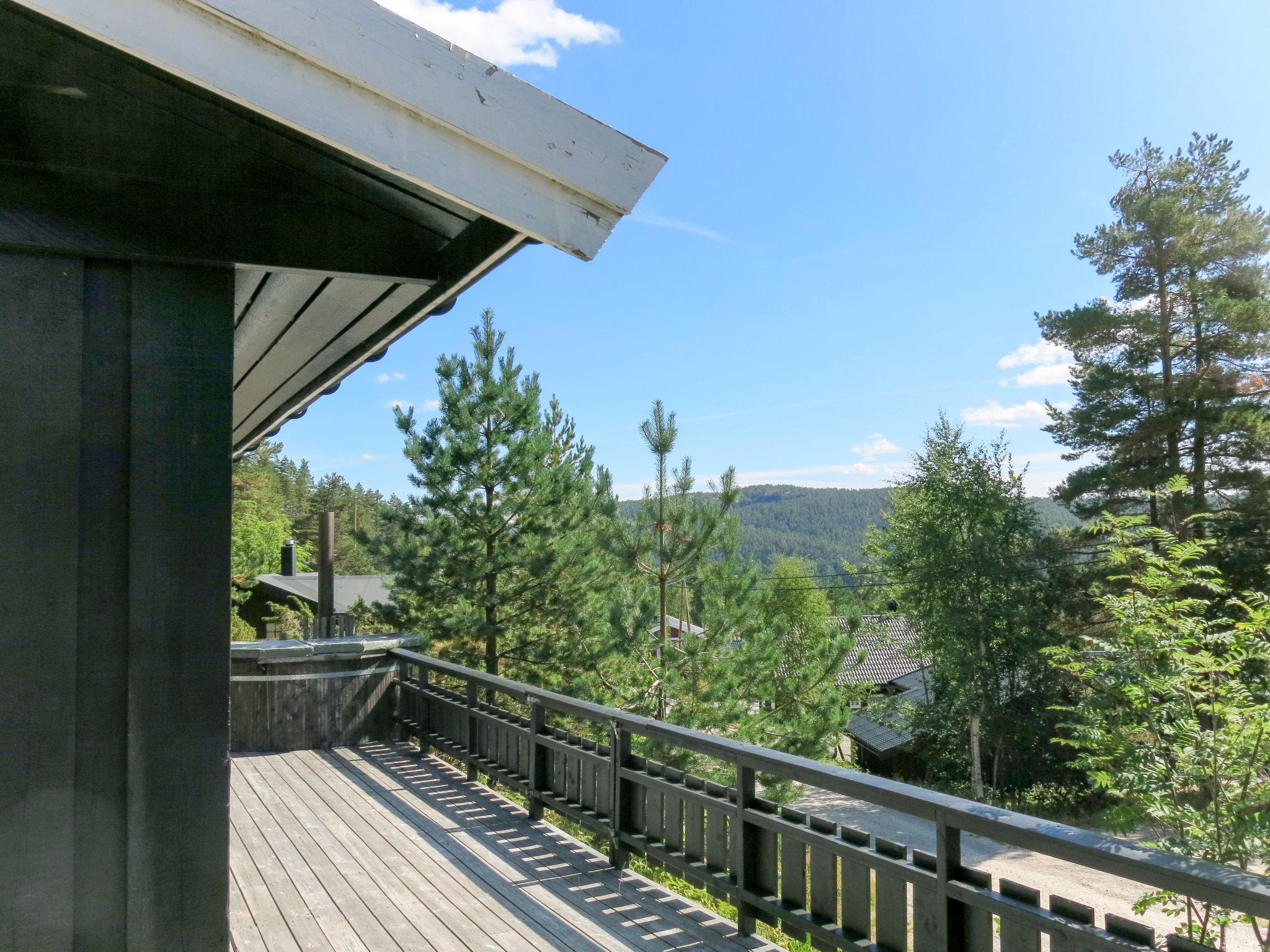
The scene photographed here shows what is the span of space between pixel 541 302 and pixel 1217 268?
25505 millimetres

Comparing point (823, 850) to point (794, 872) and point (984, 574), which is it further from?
point (984, 574)

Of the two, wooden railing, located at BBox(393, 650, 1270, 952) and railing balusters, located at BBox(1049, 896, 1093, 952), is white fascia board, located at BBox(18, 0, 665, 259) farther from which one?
railing balusters, located at BBox(1049, 896, 1093, 952)

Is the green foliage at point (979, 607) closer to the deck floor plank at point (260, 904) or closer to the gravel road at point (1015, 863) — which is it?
the gravel road at point (1015, 863)

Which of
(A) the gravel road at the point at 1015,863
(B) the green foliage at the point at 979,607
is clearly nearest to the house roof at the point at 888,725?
(B) the green foliage at the point at 979,607

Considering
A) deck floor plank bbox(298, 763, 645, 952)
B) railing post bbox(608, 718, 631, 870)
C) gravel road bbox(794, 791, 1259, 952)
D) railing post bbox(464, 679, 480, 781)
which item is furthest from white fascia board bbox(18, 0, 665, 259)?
gravel road bbox(794, 791, 1259, 952)

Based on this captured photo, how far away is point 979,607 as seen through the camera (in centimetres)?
2089

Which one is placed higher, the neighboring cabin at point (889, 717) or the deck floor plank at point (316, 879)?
the deck floor plank at point (316, 879)

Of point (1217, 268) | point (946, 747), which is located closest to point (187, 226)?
point (1217, 268)

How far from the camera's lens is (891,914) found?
248 centimetres

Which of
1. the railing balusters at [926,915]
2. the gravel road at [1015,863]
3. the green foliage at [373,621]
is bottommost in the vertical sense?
the gravel road at [1015,863]

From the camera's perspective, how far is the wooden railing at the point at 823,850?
1906mm

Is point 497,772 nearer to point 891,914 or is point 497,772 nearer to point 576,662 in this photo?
point 891,914

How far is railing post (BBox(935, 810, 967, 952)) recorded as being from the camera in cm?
224

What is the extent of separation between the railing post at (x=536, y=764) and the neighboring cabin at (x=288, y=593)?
20.2 m
